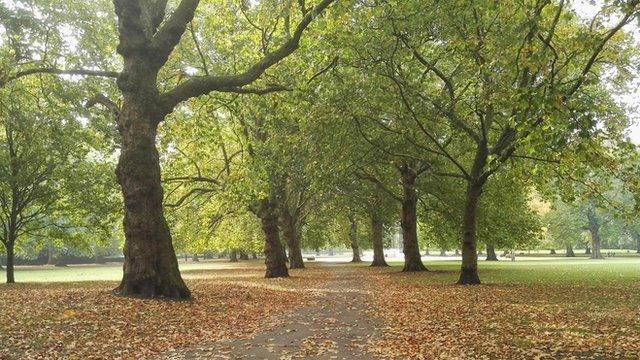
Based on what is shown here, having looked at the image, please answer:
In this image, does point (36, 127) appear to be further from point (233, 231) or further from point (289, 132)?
point (233, 231)

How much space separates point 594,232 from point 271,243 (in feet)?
212

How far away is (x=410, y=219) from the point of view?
36188 mm

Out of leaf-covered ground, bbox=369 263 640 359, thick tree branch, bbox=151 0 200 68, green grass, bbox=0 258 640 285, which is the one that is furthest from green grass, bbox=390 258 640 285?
thick tree branch, bbox=151 0 200 68

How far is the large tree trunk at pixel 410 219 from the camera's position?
33.9 m

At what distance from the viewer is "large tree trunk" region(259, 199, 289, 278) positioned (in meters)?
33.1

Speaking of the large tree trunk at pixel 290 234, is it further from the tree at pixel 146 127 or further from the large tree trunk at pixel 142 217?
the large tree trunk at pixel 142 217

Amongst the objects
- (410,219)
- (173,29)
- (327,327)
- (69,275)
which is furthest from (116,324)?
(69,275)

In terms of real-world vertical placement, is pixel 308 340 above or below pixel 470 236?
below

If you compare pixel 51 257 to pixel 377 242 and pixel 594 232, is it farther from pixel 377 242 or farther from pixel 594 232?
pixel 594 232

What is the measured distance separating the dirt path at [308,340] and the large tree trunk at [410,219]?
19785 millimetres

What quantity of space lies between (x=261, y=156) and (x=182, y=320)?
49.6 ft

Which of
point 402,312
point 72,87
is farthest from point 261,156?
point 402,312

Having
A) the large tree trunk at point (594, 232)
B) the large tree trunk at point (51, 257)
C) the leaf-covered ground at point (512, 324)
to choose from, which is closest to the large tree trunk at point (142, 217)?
the leaf-covered ground at point (512, 324)

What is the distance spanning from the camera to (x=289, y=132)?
2644 cm
